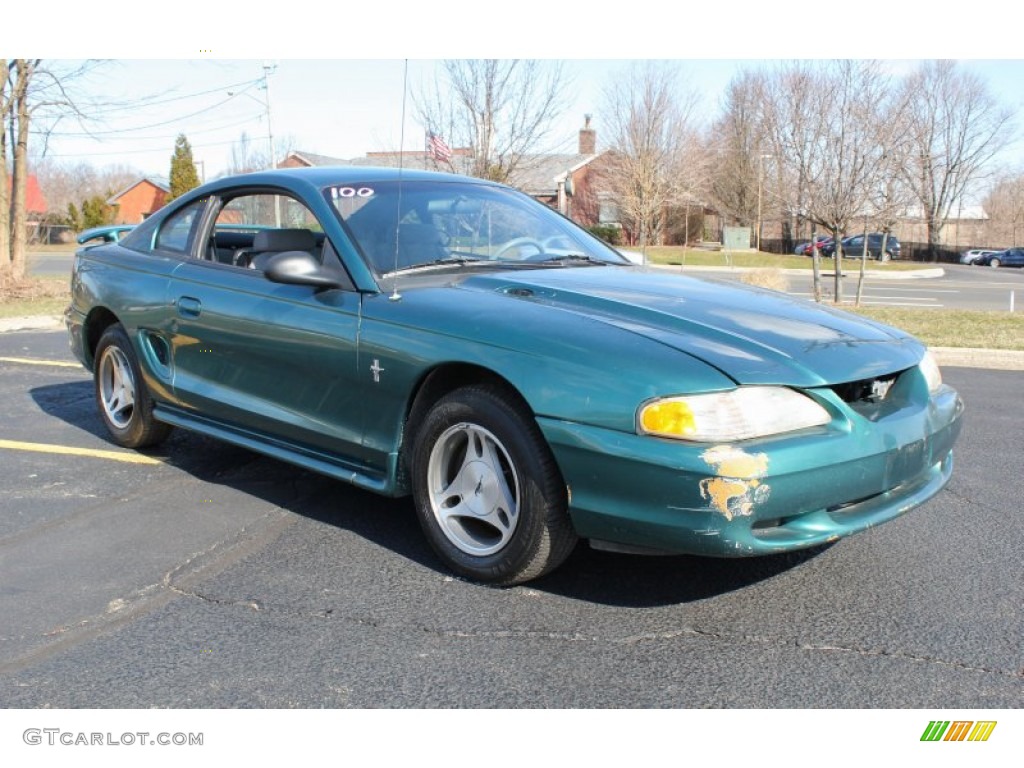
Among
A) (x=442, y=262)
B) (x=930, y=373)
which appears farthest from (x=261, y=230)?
(x=930, y=373)

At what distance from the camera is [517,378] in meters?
3.17

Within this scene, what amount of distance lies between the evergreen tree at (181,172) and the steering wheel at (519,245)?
47848 millimetres

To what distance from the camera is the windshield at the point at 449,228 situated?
400cm

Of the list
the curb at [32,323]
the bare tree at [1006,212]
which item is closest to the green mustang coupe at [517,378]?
the curb at [32,323]

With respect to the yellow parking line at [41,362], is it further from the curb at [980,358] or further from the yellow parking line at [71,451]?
the curb at [980,358]

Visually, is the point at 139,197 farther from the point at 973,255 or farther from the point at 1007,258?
the point at 1007,258

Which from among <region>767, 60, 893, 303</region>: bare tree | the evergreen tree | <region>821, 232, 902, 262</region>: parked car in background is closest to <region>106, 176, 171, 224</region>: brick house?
the evergreen tree

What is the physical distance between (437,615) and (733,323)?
1441 mm

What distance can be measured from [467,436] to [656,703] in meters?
1.22

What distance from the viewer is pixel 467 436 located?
3.45 meters

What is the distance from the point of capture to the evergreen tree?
5059cm

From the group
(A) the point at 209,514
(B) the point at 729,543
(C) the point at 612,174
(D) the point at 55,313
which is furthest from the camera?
(C) the point at 612,174

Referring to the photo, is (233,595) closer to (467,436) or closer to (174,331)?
(467,436)
